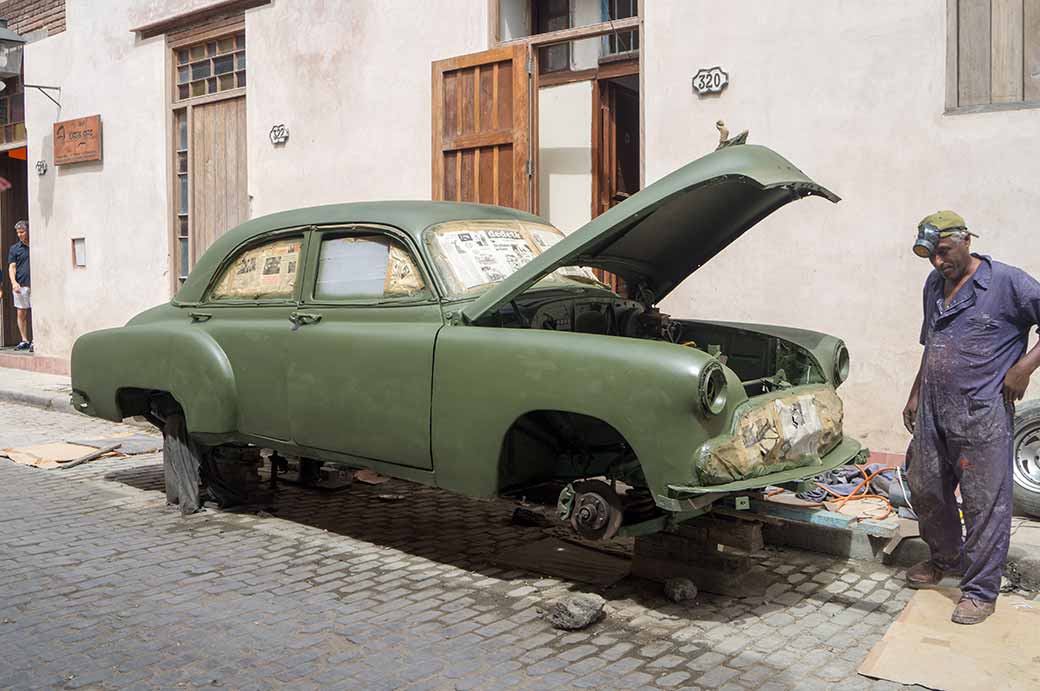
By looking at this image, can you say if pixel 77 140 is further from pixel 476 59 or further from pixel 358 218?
pixel 358 218

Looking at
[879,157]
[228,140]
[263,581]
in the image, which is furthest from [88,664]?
[228,140]

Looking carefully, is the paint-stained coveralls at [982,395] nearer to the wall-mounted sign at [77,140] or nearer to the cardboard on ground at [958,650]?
the cardboard on ground at [958,650]

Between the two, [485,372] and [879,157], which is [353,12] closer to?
[879,157]

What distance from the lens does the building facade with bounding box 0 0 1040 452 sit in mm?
6207

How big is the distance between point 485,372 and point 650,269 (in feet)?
4.48

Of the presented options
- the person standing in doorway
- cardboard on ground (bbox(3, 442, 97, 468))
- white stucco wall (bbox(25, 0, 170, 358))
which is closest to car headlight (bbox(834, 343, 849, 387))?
cardboard on ground (bbox(3, 442, 97, 468))

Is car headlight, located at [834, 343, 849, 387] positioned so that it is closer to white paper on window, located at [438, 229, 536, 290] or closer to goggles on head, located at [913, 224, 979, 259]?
goggles on head, located at [913, 224, 979, 259]

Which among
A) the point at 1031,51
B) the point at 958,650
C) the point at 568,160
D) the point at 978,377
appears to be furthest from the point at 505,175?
the point at 958,650

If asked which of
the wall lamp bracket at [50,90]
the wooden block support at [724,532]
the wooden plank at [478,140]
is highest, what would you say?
the wall lamp bracket at [50,90]

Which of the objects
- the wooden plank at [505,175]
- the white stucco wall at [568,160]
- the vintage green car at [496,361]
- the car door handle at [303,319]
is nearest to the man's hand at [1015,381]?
the vintage green car at [496,361]

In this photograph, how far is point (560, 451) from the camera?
15.0 ft

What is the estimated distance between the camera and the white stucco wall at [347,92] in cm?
910

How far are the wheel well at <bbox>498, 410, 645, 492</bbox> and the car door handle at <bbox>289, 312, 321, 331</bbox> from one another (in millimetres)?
1331

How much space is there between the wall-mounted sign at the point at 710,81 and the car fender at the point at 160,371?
394cm
